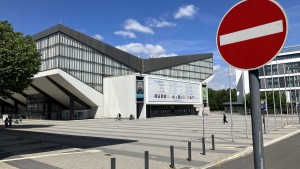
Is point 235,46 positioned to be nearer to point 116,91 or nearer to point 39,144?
point 39,144

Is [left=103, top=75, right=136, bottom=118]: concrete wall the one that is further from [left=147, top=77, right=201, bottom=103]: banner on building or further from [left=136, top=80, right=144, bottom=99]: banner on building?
[left=147, top=77, right=201, bottom=103]: banner on building

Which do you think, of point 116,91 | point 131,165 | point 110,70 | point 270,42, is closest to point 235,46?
point 270,42

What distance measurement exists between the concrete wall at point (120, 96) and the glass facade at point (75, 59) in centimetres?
223

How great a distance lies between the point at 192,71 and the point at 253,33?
93195mm

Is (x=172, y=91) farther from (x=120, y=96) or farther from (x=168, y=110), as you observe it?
(x=120, y=96)

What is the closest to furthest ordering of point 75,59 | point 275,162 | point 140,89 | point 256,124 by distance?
point 256,124
point 275,162
point 75,59
point 140,89

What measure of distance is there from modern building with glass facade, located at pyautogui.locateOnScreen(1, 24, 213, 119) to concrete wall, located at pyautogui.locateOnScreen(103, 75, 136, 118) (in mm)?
223

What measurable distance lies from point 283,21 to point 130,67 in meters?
75.7

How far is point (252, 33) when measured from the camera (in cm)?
259

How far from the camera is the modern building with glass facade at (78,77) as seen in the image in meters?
62.5

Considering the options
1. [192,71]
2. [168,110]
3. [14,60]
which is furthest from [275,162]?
[192,71]

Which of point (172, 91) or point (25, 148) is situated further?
point (172, 91)

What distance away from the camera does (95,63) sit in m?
69.8

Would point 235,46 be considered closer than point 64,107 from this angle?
Yes
